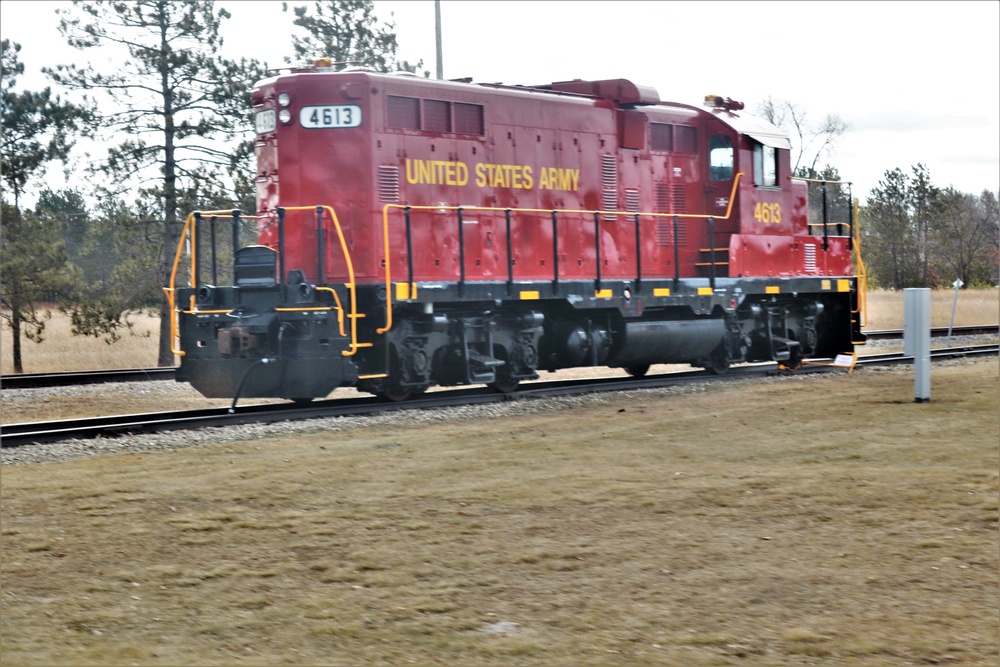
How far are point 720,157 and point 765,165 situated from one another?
3.07 feet

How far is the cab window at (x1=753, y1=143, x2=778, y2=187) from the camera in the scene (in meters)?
17.4

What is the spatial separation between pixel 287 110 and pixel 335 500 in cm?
691

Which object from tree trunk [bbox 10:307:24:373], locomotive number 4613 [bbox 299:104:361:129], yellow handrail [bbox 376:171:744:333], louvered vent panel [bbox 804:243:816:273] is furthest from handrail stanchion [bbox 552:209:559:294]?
tree trunk [bbox 10:307:24:373]

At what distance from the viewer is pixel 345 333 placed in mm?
12422

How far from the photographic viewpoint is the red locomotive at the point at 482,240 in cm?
1262

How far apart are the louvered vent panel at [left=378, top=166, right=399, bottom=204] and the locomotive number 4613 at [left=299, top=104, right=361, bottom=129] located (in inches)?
24.8

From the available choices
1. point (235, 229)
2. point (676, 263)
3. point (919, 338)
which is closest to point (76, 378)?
point (235, 229)

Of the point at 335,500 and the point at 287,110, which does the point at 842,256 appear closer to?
the point at 287,110

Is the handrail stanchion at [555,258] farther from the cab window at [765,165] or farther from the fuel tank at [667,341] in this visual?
the cab window at [765,165]

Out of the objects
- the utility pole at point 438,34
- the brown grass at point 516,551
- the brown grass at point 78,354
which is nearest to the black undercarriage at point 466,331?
the brown grass at point 516,551

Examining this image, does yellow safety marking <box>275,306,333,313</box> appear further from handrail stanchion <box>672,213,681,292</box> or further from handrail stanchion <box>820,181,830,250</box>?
handrail stanchion <box>820,181,830,250</box>

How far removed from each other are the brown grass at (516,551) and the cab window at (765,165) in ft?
24.2

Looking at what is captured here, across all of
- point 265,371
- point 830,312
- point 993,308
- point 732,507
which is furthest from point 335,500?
point 993,308

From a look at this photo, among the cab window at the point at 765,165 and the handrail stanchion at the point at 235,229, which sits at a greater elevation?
the cab window at the point at 765,165
